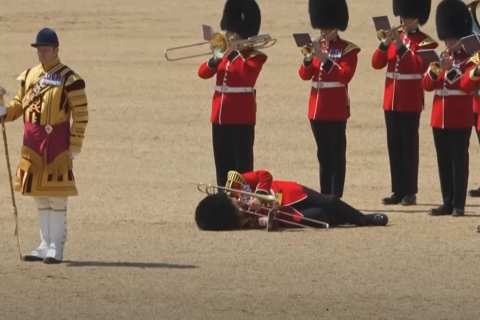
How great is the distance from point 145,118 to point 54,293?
8.75m

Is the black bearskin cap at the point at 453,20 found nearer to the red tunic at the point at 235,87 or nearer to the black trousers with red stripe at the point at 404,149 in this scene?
the black trousers with red stripe at the point at 404,149

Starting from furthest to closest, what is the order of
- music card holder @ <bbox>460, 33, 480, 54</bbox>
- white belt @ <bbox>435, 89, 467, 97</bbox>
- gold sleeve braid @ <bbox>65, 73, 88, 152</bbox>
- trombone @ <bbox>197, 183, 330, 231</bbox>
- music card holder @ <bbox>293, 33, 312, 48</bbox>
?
music card holder @ <bbox>293, 33, 312, 48</bbox> < white belt @ <bbox>435, 89, 467, 97</bbox> < trombone @ <bbox>197, 183, 330, 231</bbox> < music card holder @ <bbox>460, 33, 480, 54</bbox> < gold sleeve braid @ <bbox>65, 73, 88, 152</bbox>

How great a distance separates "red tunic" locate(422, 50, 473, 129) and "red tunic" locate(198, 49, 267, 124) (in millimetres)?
1375

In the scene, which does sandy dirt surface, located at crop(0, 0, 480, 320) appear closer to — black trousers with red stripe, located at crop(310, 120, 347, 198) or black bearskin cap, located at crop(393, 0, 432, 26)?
black trousers with red stripe, located at crop(310, 120, 347, 198)

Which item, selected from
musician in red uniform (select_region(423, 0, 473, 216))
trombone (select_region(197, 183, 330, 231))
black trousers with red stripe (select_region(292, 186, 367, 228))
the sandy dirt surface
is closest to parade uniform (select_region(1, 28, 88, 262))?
the sandy dirt surface

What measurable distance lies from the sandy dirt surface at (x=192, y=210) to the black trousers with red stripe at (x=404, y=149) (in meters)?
0.21

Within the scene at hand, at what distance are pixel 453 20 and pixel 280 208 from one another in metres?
2.06

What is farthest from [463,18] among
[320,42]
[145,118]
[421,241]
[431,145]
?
[145,118]

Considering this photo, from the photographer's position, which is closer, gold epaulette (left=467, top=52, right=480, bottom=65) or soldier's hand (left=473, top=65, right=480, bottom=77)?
soldier's hand (left=473, top=65, right=480, bottom=77)

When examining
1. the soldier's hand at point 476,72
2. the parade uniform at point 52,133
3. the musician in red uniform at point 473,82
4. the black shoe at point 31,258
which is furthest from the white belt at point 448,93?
the black shoe at point 31,258

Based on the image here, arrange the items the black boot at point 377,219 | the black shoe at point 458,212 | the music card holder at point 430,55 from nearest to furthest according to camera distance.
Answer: the black boot at point 377,219
the music card holder at point 430,55
the black shoe at point 458,212

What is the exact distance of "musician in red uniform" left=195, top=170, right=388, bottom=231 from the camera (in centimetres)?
1209

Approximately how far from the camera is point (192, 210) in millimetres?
13398

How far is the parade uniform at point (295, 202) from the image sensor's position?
1214cm
